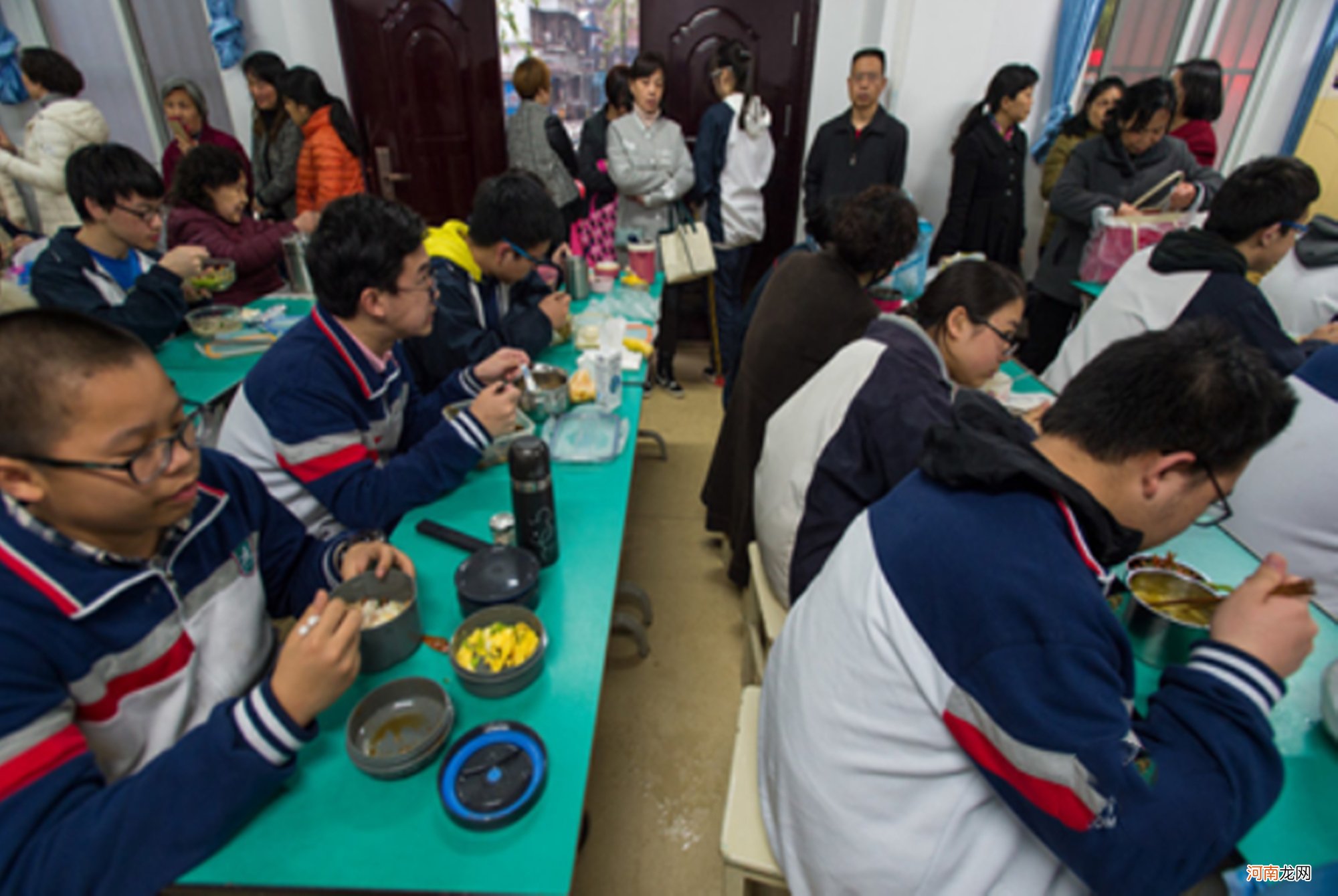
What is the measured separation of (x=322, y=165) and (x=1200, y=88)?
4951 millimetres

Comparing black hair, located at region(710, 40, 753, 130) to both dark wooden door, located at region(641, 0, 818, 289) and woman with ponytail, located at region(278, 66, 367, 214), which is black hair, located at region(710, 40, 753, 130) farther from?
woman with ponytail, located at region(278, 66, 367, 214)

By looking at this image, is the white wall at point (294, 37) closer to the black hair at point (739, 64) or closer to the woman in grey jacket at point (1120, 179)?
the black hair at point (739, 64)

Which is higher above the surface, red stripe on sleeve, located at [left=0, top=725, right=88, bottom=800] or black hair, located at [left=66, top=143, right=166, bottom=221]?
black hair, located at [left=66, top=143, right=166, bottom=221]

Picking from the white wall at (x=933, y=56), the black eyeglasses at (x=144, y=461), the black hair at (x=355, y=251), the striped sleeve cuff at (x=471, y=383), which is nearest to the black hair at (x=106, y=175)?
the black hair at (x=355, y=251)

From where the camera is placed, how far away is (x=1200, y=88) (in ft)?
11.1

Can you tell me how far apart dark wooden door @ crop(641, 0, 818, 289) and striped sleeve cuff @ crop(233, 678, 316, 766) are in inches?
167

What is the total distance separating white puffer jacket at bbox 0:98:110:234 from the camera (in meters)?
3.37

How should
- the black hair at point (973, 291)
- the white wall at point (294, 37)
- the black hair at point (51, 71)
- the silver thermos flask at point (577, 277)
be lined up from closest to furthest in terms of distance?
the black hair at point (973, 291) → the silver thermos flask at point (577, 277) → the black hair at point (51, 71) → the white wall at point (294, 37)

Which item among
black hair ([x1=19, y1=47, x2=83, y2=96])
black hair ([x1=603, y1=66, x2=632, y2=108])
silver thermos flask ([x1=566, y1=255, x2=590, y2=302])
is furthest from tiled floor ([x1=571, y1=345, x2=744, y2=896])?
black hair ([x1=19, y1=47, x2=83, y2=96])

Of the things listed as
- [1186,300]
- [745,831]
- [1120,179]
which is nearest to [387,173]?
[1120,179]

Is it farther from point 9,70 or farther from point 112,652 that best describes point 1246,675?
point 9,70

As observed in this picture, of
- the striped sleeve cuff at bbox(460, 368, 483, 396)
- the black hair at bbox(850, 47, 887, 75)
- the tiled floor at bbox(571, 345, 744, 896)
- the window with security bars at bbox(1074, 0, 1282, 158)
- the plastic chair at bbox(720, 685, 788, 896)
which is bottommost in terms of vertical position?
the tiled floor at bbox(571, 345, 744, 896)

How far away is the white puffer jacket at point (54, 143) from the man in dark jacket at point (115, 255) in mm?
1427

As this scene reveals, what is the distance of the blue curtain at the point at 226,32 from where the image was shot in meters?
4.13
